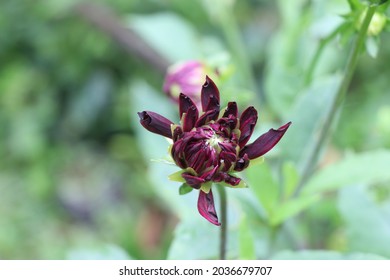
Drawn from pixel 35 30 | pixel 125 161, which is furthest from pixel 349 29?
pixel 35 30

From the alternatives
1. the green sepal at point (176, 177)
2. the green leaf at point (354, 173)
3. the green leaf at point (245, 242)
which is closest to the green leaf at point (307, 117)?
the green leaf at point (354, 173)

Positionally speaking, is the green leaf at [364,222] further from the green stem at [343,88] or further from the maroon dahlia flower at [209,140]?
the maroon dahlia flower at [209,140]

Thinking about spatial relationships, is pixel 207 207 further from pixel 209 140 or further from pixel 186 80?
pixel 186 80

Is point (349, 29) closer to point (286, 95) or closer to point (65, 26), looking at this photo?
point (286, 95)

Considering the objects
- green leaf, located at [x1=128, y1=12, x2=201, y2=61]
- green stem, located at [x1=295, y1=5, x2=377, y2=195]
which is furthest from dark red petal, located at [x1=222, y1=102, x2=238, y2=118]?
green leaf, located at [x1=128, y1=12, x2=201, y2=61]

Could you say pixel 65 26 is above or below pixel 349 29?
above

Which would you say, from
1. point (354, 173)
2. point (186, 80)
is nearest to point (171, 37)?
point (186, 80)
